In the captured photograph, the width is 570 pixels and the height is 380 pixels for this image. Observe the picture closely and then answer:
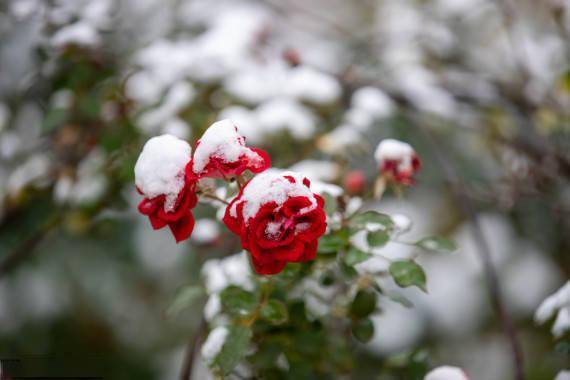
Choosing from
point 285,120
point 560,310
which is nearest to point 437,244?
point 560,310

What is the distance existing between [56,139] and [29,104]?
23cm

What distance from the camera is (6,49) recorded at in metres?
1.45

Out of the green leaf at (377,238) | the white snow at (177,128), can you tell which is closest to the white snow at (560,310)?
the green leaf at (377,238)

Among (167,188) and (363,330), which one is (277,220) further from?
(363,330)

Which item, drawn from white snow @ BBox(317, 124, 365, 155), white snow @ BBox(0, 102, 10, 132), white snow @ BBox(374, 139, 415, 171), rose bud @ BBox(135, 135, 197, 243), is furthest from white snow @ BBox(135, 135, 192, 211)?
white snow @ BBox(0, 102, 10, 132)

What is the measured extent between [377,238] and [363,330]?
0.51 ft

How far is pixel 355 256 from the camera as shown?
23.6 inches

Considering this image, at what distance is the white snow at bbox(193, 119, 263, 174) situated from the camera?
1.64 ft

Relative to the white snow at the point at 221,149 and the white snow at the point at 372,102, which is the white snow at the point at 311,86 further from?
the white snow at the point at 221,149

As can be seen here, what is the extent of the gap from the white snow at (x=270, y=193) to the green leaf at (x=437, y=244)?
227 mm

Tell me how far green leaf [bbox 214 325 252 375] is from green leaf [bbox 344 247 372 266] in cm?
15

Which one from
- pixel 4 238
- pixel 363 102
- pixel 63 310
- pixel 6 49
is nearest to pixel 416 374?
pixel 363 102

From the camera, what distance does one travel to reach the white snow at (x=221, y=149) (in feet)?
1.64

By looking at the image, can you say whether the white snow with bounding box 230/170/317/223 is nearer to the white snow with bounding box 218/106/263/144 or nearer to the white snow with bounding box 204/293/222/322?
the white snow with bounding box 204/293/222/322
